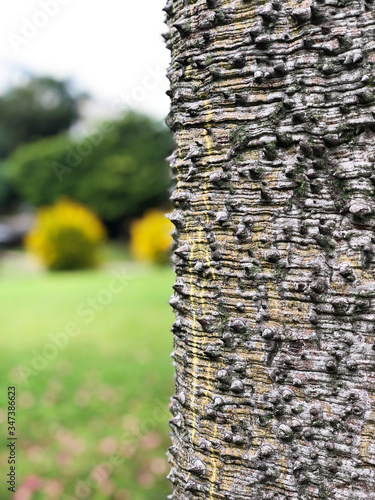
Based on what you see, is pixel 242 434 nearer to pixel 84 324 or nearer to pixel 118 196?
pixel 84 324

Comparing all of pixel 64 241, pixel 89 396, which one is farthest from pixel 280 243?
pixel 64 241

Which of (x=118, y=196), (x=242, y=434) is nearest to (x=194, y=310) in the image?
(x=242, y=434)

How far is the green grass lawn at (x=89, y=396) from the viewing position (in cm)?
332

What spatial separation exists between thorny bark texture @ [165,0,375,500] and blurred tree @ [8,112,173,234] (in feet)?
54.3

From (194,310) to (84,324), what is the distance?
5.50 m

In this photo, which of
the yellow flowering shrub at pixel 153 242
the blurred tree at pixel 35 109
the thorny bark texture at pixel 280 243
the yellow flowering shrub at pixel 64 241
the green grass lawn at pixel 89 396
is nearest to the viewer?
the thorny bark texture at pixel 280 243

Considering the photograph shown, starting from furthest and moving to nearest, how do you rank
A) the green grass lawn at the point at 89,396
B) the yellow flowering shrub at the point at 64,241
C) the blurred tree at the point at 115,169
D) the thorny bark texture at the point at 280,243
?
the blurred tree at the point at 115,169 < the yellow flowering shrub at the point at 64,241 < the green grass lawn at the point at 89,396 < the thorny bark texture at the point at 280,243

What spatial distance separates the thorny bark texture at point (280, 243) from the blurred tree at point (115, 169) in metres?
16.5

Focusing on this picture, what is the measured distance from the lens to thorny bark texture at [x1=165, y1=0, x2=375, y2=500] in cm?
93

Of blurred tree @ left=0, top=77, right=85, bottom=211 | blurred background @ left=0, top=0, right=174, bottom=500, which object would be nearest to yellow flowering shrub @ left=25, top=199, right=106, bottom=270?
blurred background @ left=0, top=0, right=174, bottom=500

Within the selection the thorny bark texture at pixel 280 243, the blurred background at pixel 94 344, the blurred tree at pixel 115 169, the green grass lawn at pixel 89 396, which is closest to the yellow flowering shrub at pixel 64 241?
the blurred background at pixel 94 344

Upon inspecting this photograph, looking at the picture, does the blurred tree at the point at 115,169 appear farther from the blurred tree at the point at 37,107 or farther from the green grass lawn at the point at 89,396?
the green grass lawn at the point at 89,396

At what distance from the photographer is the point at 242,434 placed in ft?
3.38

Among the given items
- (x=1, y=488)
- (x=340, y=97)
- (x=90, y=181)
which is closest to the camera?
(x=340, y=97)
